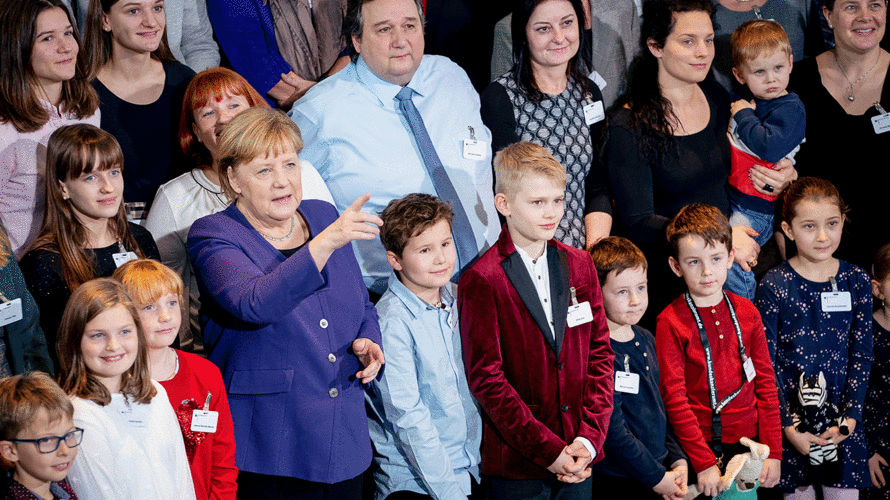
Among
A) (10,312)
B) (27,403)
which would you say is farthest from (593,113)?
(27,403)

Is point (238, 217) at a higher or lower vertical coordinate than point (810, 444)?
higher

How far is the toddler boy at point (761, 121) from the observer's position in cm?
397

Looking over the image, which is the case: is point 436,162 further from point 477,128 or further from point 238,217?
point 238,217

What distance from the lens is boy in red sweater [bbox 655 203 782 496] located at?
352 centimetres

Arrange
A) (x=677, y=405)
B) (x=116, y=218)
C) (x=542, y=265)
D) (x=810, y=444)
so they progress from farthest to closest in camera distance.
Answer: (x=810, y=444) → (x=677, y=405) → (x=542, y=265) → (x=116, y=218)

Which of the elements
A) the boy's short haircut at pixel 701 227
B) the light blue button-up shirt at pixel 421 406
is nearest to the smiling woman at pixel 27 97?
the light blue button-up shirt at pixel 421 406

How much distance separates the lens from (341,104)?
339 cm

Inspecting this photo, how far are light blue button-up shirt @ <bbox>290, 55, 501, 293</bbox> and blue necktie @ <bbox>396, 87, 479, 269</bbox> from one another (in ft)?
0.08

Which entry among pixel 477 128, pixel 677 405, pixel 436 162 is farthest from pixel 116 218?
pixel 677 405

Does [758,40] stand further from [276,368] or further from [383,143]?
[276,368]

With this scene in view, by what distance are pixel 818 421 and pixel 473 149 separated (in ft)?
6.42

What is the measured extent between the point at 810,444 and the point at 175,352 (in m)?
2.75

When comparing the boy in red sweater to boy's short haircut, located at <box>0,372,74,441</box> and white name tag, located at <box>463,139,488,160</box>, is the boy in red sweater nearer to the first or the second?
white name tag, located at <box>463,139,488,160</box>

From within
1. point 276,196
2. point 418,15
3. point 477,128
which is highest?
point 418,15
